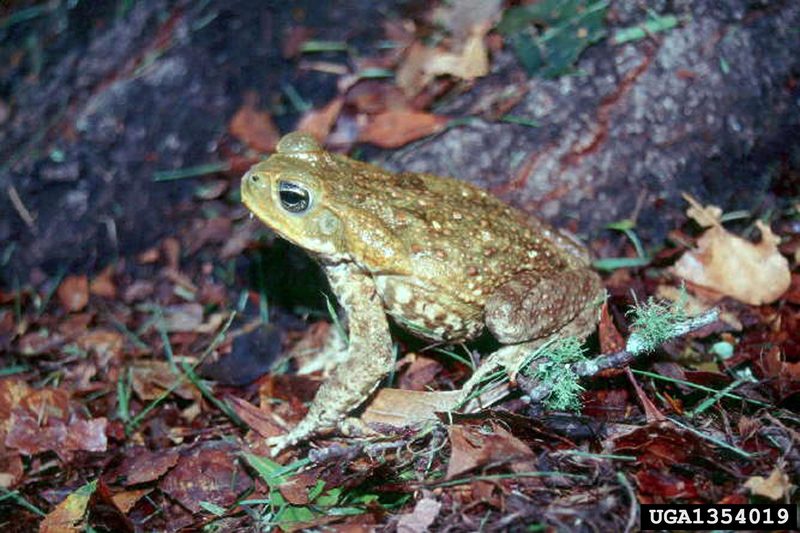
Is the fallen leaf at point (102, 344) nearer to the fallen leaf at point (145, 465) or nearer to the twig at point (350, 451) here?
the fallen leaf at point (145, 465)

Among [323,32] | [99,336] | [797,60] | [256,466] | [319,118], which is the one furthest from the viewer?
[323,32]

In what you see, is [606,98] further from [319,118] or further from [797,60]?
[319,118]

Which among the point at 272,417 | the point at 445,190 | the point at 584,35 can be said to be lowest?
the point at 272,417

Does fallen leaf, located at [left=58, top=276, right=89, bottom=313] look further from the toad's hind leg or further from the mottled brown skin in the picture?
the toad's hind leg

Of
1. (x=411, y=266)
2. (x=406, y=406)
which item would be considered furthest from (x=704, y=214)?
(x=406, y=406)

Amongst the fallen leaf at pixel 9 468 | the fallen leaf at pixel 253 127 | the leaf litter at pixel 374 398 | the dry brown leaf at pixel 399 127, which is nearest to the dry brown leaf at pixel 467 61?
the leaf litter at pixel 374 398

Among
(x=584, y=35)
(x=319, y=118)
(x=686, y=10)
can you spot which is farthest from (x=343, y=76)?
(x=686, y=10)
